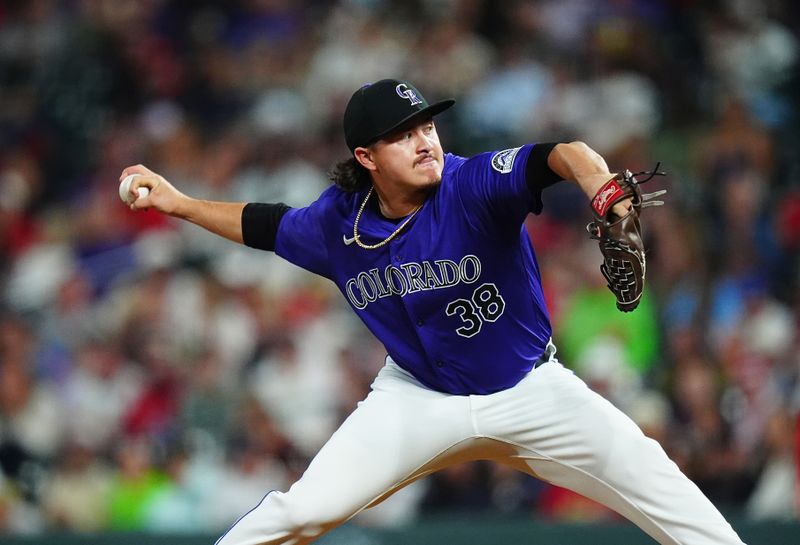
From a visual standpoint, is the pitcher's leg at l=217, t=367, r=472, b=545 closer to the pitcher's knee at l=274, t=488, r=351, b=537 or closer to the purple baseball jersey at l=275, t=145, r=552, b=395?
the pitcher's knee at l=274, t=488, r=351, b=537

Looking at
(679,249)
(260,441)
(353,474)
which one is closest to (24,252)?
(260,441)

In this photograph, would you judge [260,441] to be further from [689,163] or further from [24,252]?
[689,163]

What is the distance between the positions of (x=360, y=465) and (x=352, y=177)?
1.12 m

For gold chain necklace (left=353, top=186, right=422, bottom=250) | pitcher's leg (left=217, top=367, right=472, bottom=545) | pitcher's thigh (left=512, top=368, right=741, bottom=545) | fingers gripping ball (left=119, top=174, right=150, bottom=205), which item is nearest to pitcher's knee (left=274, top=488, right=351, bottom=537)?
pitcher's leg (left=217, top=367, right=472, bottom=545)

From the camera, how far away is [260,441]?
7293 millimetres

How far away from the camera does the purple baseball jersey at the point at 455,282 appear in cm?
404

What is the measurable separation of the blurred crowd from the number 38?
287 cm

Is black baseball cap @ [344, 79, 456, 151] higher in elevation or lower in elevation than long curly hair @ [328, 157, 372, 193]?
higher

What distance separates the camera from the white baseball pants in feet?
12.7

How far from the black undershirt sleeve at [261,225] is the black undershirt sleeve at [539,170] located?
1.24 m

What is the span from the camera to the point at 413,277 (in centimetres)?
416

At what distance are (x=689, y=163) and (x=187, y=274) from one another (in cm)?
364

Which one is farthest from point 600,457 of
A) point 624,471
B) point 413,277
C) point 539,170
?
point 539,170

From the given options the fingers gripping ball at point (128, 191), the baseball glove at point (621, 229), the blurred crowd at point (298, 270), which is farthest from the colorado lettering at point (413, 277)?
the blurred crowd at point (298, 270)
